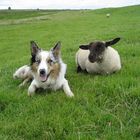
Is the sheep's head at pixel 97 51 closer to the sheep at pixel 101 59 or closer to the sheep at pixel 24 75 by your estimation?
the sheep at pixel 101 59

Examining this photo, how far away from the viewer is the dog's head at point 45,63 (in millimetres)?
8141

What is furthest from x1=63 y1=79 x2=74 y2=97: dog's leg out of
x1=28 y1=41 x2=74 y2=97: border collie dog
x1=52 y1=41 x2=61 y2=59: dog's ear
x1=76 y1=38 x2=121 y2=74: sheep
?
x1=76 y1=38 x2=121 y2=74: sheep

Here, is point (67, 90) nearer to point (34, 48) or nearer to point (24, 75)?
point (34, 48)

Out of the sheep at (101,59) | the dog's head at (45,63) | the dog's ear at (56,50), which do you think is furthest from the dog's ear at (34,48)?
the sheep at (101,59)

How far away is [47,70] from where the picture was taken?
812cm

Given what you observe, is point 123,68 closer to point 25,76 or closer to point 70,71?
point 70,71

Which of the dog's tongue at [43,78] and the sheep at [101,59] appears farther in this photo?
the sheep at [101,59]

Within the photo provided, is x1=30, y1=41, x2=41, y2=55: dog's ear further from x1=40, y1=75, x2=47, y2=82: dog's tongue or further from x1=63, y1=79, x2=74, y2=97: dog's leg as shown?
x1=63, y1=79, x2=74, y2=97: dog's leg

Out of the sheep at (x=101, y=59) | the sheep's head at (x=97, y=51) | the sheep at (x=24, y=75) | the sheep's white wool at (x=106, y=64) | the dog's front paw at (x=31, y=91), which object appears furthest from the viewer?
the sheep's white wool at (x=106, y=64)

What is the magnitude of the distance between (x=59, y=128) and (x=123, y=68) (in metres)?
4.76

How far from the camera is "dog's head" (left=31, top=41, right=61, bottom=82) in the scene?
26.7 feet

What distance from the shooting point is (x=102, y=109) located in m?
7.34

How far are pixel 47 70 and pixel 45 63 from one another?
0.18 meters

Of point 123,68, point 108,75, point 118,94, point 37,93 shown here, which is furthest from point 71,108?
point 123,68
